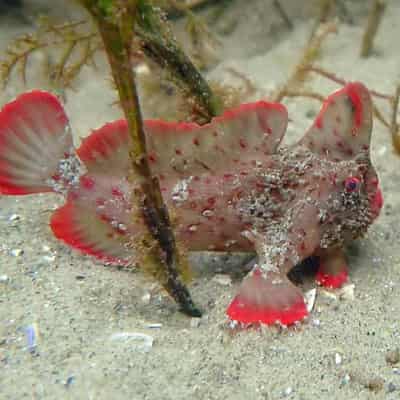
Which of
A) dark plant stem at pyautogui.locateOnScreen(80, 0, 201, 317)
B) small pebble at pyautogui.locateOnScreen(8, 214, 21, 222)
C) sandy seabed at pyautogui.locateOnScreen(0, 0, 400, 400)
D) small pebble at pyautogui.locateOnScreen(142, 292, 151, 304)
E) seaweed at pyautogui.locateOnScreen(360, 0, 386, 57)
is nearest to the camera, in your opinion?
dark plant stem at pyautogui.locateOnScreen(80, 0, 201, 317)

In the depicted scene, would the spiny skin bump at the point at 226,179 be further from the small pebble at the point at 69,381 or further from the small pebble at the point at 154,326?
the small pebble at the point at 69,381

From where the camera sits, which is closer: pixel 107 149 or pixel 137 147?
pixel 137 147

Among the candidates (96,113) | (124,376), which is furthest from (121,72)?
(96,113)

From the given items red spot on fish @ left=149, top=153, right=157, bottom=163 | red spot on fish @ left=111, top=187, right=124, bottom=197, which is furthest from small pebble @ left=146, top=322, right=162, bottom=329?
red spot on fish @ left=149, top=153, right=157, bottom=163

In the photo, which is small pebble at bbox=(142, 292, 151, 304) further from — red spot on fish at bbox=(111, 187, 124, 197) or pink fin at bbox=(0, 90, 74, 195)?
pink fin at bbox=(0, 90, 74, 195)

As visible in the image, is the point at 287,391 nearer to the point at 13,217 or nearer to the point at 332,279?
the point at 332,279

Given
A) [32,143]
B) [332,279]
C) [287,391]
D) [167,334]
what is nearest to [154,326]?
[167,334]
